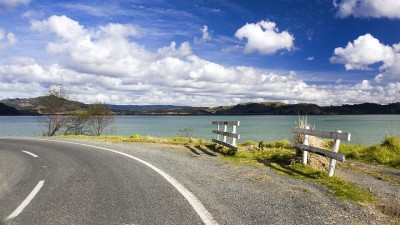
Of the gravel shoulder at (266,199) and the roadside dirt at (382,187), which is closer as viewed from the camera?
the gravel shoulder at (266,199)

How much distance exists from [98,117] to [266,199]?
37.8m

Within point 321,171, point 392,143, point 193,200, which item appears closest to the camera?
point 193,200

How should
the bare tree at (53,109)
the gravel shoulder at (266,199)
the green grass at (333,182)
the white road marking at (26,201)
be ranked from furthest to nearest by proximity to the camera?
the bare tree at (53,109)
the green grass at (333,182)
the white road marking at (26,201)
the gravel shoulder at (266,199)

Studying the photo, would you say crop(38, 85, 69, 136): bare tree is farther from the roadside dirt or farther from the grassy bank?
the roadside dirt

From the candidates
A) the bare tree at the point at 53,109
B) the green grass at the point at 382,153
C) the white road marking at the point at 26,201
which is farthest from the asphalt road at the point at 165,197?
the bare tree at the point at 53,109

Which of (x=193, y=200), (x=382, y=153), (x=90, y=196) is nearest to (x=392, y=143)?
(x=382, y=153)

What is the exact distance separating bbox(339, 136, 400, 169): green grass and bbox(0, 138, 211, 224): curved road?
1012 cm

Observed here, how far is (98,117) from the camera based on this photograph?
42781 millimetres

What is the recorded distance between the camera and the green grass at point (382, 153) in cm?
1565

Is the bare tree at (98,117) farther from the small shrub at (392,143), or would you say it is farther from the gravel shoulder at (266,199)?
the gravel shoulder at (266,199)

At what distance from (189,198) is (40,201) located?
112 inches

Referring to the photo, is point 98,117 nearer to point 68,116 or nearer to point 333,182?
point 68,116

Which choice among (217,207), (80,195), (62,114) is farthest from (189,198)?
(62,114)

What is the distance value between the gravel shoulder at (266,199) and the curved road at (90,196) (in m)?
0.53
